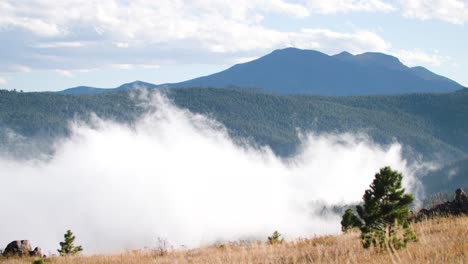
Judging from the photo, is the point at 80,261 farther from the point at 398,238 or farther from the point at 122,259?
the point at 398,238

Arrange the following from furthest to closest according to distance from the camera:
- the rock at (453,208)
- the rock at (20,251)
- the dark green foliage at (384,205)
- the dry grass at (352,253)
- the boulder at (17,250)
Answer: the boulder at (17,250), the rock at (453,208), the rock at (20,251), the dark green foliage at (384,205), the dry grass at (352,253)

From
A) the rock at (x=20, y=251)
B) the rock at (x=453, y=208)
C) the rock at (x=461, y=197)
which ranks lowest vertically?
the rock at (x=453, y=208)

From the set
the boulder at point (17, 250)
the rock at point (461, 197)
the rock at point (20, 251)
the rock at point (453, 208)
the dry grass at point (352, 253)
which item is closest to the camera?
the dry grass at point (352, 253)

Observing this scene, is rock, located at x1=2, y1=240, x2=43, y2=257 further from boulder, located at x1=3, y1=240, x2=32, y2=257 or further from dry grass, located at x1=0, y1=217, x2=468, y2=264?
dry grass, located at x1=0, y1=217, x2=468, y2=264

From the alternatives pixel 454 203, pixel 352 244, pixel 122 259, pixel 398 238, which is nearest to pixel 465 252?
pixel 398 238

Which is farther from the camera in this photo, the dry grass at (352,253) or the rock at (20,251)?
the rock at (20,251)

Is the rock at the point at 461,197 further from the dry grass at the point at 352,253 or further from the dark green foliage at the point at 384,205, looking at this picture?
the dark green foliage at the point at 384,205

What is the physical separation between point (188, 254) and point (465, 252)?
10595 millimetres

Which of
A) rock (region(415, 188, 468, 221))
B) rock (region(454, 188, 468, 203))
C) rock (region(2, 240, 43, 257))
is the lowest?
rock (region(415, 188, 468, 221))

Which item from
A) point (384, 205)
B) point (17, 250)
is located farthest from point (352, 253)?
point (17, 250)

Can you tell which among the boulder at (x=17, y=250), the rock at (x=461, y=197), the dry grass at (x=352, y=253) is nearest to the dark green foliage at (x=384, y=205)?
the dry grass at (x=352, y=253)

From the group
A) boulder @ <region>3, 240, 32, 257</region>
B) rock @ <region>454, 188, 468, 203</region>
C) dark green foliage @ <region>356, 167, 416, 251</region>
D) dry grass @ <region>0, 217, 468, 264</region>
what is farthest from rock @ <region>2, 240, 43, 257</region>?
rock @ <region>454, 188, 468, 203</region>

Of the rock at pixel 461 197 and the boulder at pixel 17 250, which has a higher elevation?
the boulder at pixel 17 250

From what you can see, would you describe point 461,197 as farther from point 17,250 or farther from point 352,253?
point 17,250
